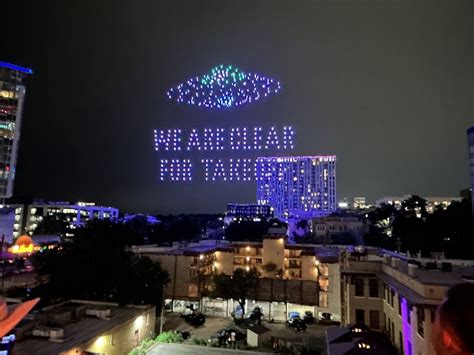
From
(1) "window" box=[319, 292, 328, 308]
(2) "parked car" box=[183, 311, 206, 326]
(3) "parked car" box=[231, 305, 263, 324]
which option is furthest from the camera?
(1) "window" box=[319, 292, 328, 308]

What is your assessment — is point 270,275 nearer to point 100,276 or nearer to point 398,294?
point 100,276

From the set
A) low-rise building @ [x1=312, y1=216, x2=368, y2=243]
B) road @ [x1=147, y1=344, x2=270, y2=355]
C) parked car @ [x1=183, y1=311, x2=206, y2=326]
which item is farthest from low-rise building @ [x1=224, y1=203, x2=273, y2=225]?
road @ [x1=147, y1=344, x2=270, y2=355]

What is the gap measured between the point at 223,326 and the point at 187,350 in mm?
10071

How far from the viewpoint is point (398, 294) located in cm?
1522

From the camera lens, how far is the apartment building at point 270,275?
30.3 m

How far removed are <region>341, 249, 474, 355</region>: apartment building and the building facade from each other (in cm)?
6413

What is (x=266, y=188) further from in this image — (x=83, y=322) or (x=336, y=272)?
(x=83, y=322)

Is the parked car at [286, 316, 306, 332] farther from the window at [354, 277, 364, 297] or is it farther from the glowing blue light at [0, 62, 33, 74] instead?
the glowing blue light at [0, 62, 33, 74]

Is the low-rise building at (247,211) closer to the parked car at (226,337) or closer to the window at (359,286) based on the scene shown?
the parked car at (226,337)

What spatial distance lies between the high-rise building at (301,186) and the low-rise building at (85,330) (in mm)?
101857

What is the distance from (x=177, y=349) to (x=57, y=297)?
38.2 feet

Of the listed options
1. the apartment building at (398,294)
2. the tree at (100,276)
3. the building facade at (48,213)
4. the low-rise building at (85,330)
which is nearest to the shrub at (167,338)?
the low-rise building at (85,330)

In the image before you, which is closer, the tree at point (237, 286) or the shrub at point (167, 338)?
the shrub at point (167, 338)

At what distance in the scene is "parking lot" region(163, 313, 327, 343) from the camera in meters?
25.2
